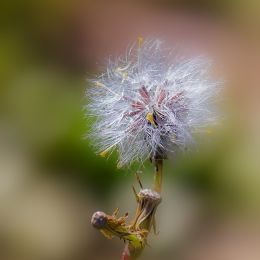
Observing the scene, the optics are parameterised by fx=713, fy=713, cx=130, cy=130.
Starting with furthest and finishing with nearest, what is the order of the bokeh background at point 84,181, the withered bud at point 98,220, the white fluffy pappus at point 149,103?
the bokeh background at point 84,181 < the white fluffy pappus at point 149,103 < the withered bud at point 98,220

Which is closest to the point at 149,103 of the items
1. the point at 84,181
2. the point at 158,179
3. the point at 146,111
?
the point at 146,111

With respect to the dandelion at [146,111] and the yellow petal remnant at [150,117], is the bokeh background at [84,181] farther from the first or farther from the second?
the yellow petal remnant at [150,117]

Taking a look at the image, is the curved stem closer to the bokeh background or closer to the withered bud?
the withered bud

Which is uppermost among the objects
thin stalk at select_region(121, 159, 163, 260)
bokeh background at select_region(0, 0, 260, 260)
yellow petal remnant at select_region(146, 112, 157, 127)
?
yellow petal remnant at select_region(146, 112, 157, 127)

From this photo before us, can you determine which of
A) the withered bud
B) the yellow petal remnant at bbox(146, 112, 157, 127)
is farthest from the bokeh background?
the withered bud

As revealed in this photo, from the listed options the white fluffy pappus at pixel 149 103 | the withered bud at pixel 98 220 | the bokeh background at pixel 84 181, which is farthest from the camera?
the bokeh background at pixel 84 181

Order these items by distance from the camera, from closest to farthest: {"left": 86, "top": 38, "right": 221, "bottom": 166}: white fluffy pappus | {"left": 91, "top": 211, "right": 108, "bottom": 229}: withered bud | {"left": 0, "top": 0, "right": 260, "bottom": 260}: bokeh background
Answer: {"left": 91, "top": 211, "right": 108, "bottom": 229}: withered bud < {"left": 86, "top": 38, "right": 221, "bottom": 166}: white fluffy pappus < {"left": 0, "top": 0, "right": 260, "bottom": 260}: bokeh background

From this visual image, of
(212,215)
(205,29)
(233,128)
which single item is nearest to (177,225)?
(212,215)

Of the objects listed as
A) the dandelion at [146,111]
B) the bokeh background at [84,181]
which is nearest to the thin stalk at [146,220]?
the dandelion at [146,111]

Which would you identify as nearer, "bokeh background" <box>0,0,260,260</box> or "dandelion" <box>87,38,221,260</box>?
"dandelion" <box>87,38,221,260</box>

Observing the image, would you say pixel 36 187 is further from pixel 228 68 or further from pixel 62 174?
pixel 228 68
